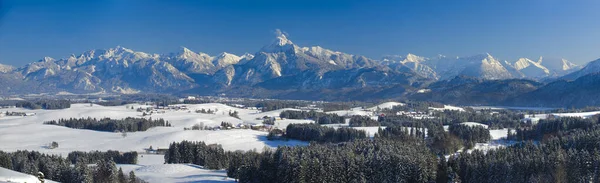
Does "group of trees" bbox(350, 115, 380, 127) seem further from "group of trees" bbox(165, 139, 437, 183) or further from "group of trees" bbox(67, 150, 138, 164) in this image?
"group of trees" bbox(165, 139, 437, 183)

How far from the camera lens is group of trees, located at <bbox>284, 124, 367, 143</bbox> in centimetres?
13388

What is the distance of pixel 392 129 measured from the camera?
443 feet

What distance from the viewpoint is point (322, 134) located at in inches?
5389

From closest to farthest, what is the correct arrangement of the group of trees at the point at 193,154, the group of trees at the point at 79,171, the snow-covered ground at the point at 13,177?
the snow-covered ground at the point at 13,177, the group of trees at the point at 79,171, the group of trees at the point at 193,154

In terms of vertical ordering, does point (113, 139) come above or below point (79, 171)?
above

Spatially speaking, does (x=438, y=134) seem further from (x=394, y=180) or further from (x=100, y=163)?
(x=100, y=163)

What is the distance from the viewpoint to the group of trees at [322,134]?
13388cm

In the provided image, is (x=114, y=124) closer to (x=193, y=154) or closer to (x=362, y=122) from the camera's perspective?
(x=193, y=154)

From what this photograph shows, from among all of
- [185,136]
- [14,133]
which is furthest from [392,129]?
[14,133]

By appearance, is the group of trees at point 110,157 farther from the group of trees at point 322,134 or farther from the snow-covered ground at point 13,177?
the snow-covered ground at point 13,177

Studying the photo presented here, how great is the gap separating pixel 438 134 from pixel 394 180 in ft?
192

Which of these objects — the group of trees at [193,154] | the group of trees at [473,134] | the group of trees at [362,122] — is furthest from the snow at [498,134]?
the group of trees at [193,154]

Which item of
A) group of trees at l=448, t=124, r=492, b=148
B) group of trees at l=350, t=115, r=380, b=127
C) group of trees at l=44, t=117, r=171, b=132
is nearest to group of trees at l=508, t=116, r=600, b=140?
group of trees at l=448, t=124, r=492, b=148

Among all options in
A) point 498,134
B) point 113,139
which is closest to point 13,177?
point 113,139
